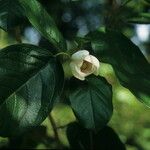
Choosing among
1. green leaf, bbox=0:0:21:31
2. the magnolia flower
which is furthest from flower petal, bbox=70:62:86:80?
green leaf, bbox=0:0:21:31

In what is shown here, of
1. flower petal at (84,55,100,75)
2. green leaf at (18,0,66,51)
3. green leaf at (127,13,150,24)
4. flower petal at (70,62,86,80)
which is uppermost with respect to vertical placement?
green leaf at (18,0,66,51)

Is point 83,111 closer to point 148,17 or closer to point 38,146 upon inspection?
point 148,17

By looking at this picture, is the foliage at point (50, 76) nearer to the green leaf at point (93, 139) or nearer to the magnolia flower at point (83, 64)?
the magnolia flower at point (83, 64)

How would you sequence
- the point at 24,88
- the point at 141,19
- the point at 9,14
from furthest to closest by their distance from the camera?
the point at 141,19
the point at 9,14
the point at 24,88

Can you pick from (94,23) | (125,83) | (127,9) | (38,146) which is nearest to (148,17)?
(125,83)

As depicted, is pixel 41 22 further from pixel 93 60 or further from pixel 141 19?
pixel 141 19

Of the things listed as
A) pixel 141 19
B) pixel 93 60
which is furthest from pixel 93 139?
pixel 93 60

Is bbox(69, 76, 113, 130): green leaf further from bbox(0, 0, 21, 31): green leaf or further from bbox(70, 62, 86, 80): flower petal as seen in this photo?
bbox(0, 0, 21, 31): green leaf

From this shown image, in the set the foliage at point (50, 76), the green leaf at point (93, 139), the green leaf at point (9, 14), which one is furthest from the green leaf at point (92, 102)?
the green leaf at point (93, 139)
